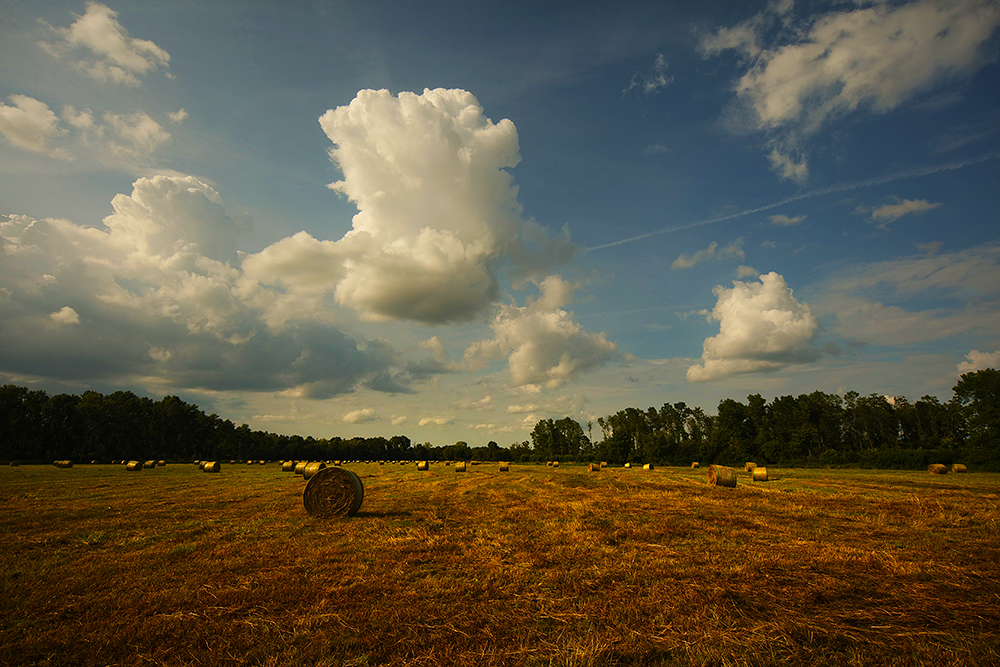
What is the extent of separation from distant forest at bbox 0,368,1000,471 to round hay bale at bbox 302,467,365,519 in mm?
63916

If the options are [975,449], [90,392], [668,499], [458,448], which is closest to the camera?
[668,499]

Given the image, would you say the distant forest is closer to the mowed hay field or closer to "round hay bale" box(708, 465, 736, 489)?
"round hay bale" box(708, 465, 736, 489)

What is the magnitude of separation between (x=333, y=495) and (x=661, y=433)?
92.6 metres

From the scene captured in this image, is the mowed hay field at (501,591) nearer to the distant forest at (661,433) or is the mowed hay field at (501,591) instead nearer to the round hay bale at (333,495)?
the round hay bale at (333,495)

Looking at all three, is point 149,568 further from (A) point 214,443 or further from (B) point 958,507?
(A) point 214,443

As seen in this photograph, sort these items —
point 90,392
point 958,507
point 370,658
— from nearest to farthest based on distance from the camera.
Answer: point 370,658 → point 958,507 → point 90,392

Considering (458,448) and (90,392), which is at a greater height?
(90,392)

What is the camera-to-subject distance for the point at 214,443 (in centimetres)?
10981

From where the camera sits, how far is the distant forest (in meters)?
59.1

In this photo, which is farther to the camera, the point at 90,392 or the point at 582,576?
the point at 90,392

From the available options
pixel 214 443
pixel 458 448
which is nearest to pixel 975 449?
pixel 458 448

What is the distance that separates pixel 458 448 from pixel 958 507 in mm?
119177

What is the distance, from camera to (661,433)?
95000 mm

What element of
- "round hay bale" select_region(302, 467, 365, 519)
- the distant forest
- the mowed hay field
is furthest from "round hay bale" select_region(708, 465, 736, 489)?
the distant forest
